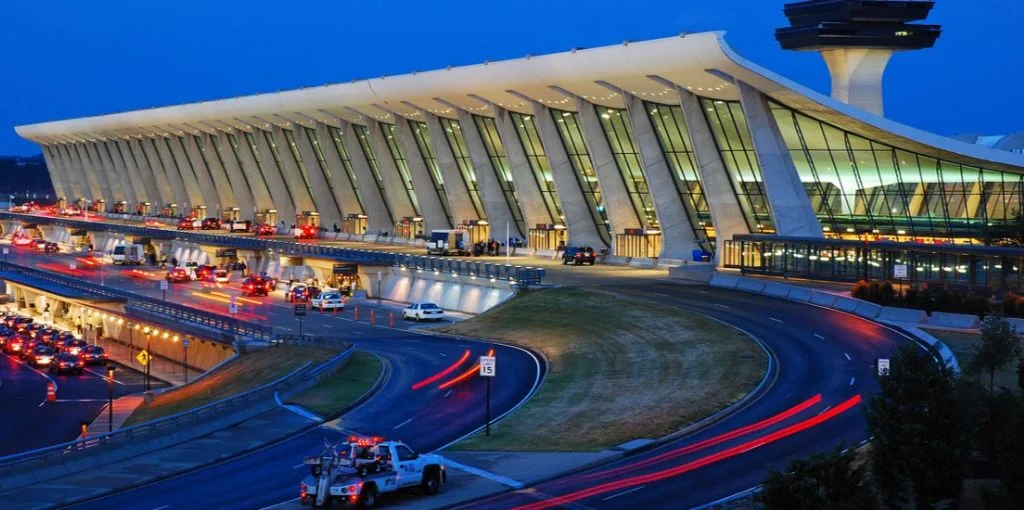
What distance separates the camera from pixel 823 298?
186 ft

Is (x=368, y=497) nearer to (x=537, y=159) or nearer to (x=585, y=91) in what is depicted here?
(x=585, y=91)

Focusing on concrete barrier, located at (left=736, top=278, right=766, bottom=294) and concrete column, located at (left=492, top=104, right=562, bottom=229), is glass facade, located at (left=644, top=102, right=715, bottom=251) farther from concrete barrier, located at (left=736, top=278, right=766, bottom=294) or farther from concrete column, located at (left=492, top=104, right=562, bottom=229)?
concrete barrier, located at (left=736, top=278, right=766, bottom=294)

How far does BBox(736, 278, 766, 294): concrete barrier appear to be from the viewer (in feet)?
205

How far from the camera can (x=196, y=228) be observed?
13838 centimetres

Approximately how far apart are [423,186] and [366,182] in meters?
8.89

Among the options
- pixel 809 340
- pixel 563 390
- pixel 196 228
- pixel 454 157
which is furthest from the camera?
pixel 196 228

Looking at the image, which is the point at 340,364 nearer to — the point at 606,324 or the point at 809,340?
the point at 606,324

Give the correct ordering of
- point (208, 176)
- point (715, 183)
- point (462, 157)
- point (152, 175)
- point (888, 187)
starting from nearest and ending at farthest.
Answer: point (888, 187), point (715, 183), point (462, 157), point (208, 176), point (152, 175)

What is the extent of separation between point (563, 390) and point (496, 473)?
468 inches

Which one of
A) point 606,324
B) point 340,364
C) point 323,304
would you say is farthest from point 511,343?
point 323,304

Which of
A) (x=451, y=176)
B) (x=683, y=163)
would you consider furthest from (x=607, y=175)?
(x=451, y=176)

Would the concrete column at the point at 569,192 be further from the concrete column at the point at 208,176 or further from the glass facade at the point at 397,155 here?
the concrete column at the point at 208,176

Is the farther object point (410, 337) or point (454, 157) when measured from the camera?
point (454, 157)

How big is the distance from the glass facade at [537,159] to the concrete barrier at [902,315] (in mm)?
43385
